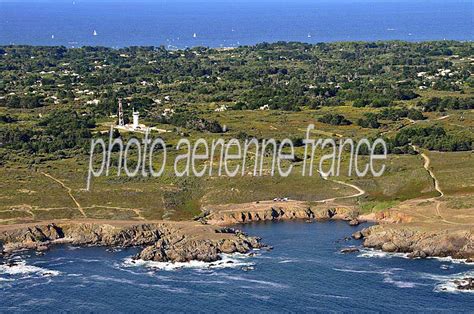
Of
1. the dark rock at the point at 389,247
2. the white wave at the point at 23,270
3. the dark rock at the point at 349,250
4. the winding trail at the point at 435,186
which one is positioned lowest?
the white wave at the point at 23,270

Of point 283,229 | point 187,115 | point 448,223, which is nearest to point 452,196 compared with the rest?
point 448,223

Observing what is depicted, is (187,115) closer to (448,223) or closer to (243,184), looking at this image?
(243,184)

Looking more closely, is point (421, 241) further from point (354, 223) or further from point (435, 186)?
point (435, 186)

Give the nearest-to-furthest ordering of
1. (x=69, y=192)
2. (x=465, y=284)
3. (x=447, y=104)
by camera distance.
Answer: (x=465, y=284), (x=69, y=192), (x=447, y=104)

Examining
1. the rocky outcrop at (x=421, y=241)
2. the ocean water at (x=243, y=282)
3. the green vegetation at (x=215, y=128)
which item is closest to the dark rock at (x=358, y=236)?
the rocky outcrop at (x=421, y=241)

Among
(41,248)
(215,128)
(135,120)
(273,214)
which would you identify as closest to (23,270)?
(41,248)

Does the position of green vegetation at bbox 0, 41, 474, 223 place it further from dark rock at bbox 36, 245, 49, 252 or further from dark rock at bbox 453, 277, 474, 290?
dark rock at bbox 453, 277, 474, 290

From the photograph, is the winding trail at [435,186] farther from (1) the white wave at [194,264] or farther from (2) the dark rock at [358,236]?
(1) the white wave at [194,264]
